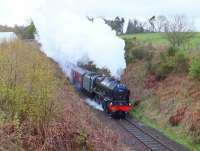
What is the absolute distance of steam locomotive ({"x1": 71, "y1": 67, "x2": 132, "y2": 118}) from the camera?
1334 inches

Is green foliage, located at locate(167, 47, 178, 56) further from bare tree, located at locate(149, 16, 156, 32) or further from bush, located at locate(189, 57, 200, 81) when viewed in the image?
bare tree, located at locate(149, 16, 156, 32)

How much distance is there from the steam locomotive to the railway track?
1.13 meters

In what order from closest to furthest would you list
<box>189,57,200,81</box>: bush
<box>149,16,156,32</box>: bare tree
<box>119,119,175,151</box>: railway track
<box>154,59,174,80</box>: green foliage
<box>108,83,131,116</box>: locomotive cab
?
<box>119,119,175,151</box>: railway track, <box>189,57,200,81</box>: bush, <box>108,83,131,116</box>: locomotive cab, <box>154,59,174,80</box>: green foliage, <box>149,16,156,32</box>: bare tree

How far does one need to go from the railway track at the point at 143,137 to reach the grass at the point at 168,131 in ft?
4.24

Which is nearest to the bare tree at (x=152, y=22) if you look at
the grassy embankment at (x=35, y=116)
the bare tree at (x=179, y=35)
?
the bare tree at (x=179, y=35)

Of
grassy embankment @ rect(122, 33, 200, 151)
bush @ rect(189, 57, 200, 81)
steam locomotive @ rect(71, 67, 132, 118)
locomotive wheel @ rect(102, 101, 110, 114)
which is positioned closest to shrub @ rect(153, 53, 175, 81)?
grassy embankment @ rect(122, 33, 200, 151)

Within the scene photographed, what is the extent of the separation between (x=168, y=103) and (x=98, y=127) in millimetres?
10872

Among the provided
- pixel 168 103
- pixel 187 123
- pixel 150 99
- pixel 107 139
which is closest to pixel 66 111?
pixel 107 139

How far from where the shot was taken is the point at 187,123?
28922 mm

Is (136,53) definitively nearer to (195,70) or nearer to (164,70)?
(164,70)

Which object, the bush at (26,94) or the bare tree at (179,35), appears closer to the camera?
the bush at (26,94)

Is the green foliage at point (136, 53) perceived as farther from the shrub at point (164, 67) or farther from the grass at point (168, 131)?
the grass at point (168, 131)

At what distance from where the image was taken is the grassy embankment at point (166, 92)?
95.0 feet

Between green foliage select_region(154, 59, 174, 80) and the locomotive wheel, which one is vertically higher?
green foliage select_region(154, 59, 174, 80)
